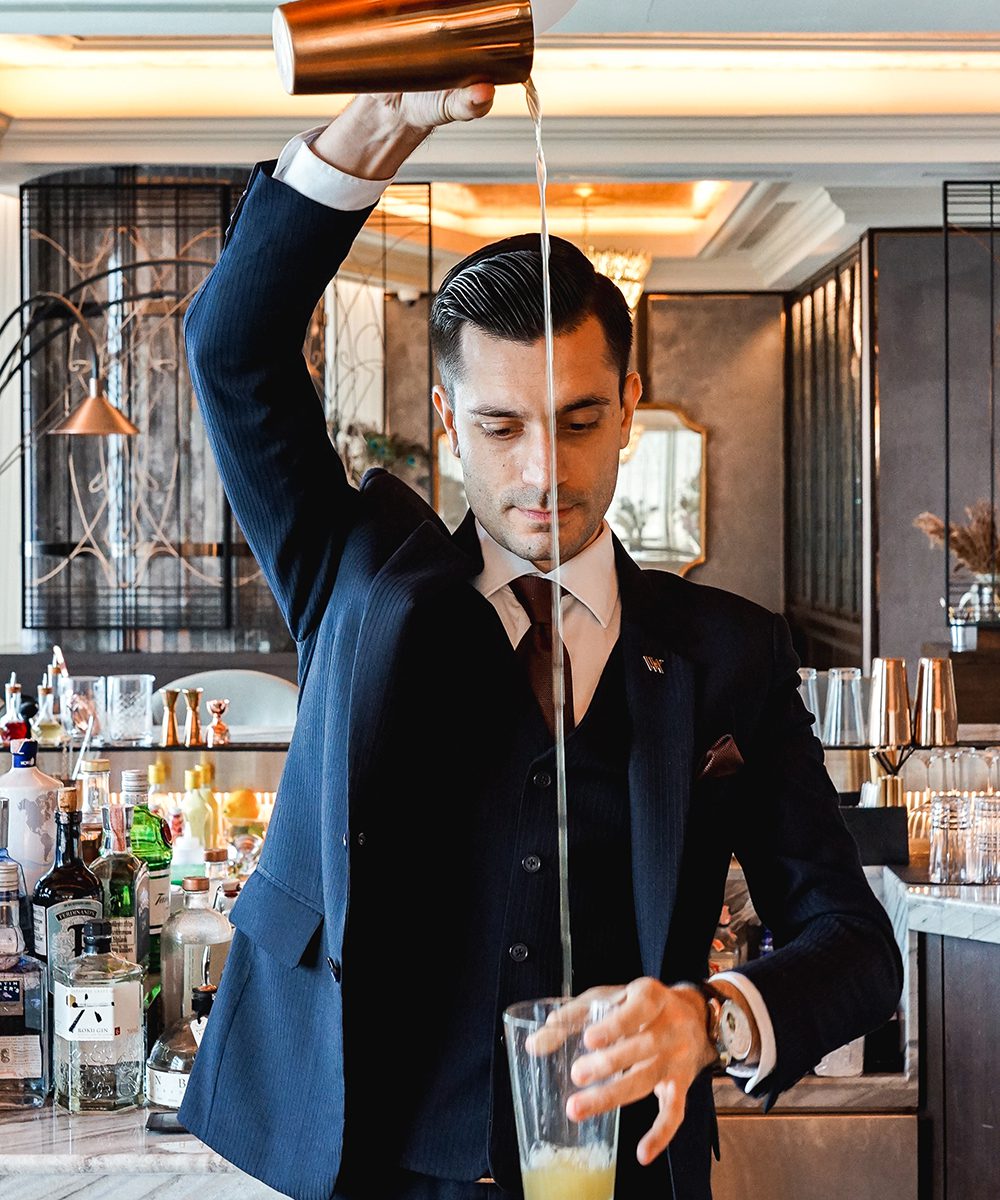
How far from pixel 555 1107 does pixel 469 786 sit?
1.24 feet

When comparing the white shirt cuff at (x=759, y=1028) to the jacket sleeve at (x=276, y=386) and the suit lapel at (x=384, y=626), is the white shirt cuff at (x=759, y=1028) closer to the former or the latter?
the suit lapel at (x=384, y=626)

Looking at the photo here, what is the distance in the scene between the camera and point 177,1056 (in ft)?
6.16

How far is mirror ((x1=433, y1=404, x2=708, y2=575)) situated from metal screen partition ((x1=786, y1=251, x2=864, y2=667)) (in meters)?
0.68

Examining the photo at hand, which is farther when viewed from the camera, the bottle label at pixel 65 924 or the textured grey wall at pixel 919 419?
the textured grey wall at pixel 919 419

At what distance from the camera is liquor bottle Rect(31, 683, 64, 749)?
3350 mm

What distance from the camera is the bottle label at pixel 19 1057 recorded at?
190 centimetres

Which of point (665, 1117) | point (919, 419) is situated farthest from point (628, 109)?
point (665, 1117)

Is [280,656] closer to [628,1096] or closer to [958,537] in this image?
[958,537]

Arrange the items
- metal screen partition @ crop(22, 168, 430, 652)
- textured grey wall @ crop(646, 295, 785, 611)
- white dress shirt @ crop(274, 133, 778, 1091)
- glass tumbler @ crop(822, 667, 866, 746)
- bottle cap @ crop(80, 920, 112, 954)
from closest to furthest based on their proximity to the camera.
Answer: white dress shirt @ crop(274, 133, 778, 1091)
bottle cap @ crop(80, 920, 112, 954)
glass tumbler @ crop(822, 667, 866, 746)
metal screen partition @ crop(22, 168, 430, 652)
textured grey wall @ crop(646, 295, 785, 611)

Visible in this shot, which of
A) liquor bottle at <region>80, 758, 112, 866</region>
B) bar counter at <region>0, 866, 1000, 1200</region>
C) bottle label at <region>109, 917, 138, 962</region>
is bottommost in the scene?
bar counter at <region>0, 866, 1000, 1200</region>

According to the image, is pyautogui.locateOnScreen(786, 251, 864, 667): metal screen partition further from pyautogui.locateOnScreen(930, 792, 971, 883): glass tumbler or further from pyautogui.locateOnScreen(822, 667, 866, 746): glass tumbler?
pyautogui.locateOnScreen(930, 792, 971, 883): glass tumbler

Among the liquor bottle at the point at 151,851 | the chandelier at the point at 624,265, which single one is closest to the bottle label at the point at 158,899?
the liquor bottle at the point at 151,851

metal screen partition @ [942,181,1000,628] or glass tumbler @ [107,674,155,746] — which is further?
metal screen partition @ [942,181,1000,628]

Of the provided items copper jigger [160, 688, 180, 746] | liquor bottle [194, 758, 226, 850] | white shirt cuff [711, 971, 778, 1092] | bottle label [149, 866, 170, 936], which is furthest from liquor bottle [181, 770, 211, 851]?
white shirt cuff [711, 971, 778, 1092]
